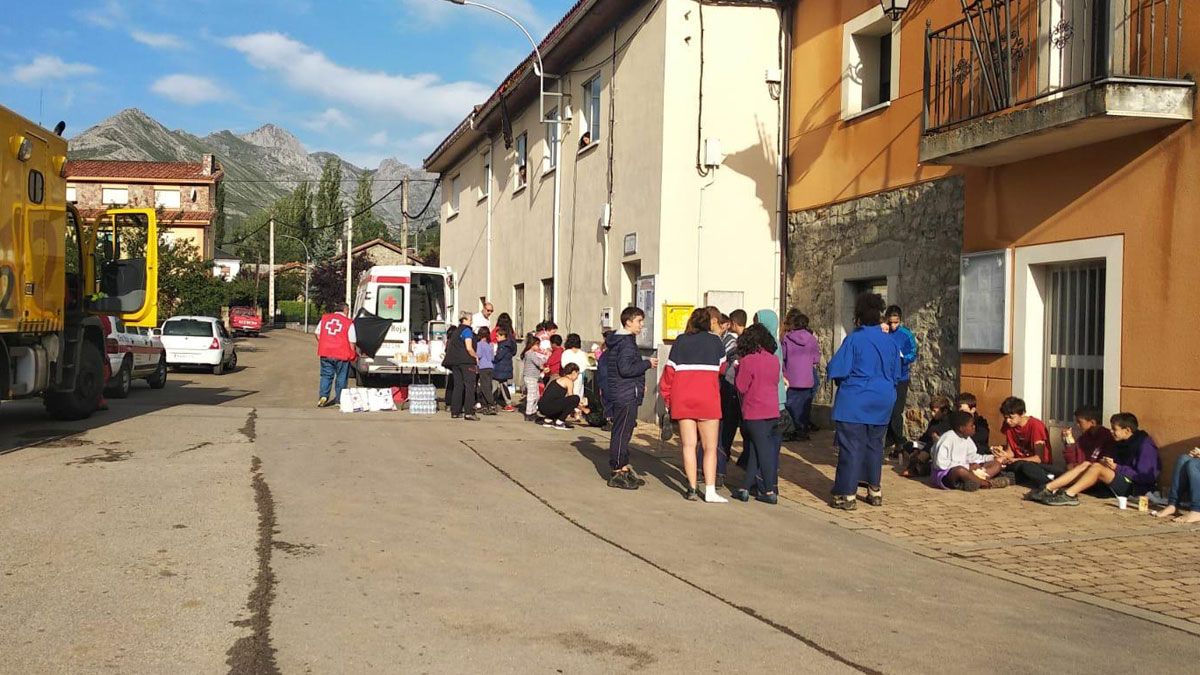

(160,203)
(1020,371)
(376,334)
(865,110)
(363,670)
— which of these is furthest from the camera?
(160,203)

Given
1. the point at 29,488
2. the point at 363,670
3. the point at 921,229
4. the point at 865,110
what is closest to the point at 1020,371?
the point at 921,229

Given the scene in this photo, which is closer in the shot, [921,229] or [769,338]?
[769,338]

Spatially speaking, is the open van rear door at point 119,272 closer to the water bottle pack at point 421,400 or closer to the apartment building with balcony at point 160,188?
the water bottle pack at point 421,400

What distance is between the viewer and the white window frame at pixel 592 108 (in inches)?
762

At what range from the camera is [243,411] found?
1541 cm

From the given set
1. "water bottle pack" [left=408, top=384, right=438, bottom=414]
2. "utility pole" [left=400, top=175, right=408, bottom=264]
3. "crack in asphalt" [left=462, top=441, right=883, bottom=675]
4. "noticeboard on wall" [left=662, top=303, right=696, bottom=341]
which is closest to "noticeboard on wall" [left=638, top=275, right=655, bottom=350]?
"noticeboard on wall" [left=662, top=303, right=696, bottom=341]

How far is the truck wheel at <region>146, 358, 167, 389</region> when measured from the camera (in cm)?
2159

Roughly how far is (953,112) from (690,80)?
4999mm

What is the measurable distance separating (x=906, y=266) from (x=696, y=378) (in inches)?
198

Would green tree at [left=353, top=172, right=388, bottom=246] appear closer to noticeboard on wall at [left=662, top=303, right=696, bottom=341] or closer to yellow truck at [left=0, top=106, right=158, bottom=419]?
noticeboard on wall at [left=662, top=303, right=696, bottom=341]

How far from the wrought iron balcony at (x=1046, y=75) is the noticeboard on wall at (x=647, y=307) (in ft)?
17.1

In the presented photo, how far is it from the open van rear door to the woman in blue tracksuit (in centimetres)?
901

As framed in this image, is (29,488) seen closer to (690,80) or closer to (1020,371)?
(1020,371)

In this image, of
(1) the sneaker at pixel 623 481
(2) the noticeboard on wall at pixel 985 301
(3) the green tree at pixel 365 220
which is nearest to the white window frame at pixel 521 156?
(2) the noticeboard on wall at pixel 985 301
